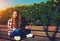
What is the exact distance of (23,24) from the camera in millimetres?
1737

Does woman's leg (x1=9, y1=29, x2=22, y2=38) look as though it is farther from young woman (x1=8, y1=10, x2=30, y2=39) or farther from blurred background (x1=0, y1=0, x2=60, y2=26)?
blurred background (x1=0, y1=0, x2=60, y2=26)

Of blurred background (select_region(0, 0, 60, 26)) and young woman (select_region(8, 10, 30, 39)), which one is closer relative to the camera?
blurred background (select_region(0, 0, 60, 26))

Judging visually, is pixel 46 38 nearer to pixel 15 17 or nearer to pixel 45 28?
pixel 45 28

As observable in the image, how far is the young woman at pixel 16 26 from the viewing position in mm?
1737

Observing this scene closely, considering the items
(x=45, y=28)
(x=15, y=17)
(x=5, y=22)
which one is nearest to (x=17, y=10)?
(x=15, y=17)

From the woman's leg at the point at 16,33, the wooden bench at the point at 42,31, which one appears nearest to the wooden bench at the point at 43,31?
the wooden bench at the point at 42,31

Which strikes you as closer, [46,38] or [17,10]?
[46,38]

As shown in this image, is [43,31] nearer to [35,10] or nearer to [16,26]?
[35,10]

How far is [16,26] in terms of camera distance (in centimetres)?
179

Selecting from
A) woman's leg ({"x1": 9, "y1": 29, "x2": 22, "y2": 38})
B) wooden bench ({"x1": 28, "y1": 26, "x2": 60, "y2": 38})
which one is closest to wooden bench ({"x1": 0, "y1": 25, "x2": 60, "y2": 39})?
wooden bench ({"x1": 28, "y1": 26, "x2": 60, "y2": 38})

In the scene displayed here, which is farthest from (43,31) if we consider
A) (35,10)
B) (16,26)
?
(16,26)

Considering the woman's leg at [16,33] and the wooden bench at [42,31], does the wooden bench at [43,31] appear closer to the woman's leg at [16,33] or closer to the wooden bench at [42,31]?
the wooden bench at [42,31]

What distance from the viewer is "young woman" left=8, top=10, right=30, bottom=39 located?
1.74m

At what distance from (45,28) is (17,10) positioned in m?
0.35
